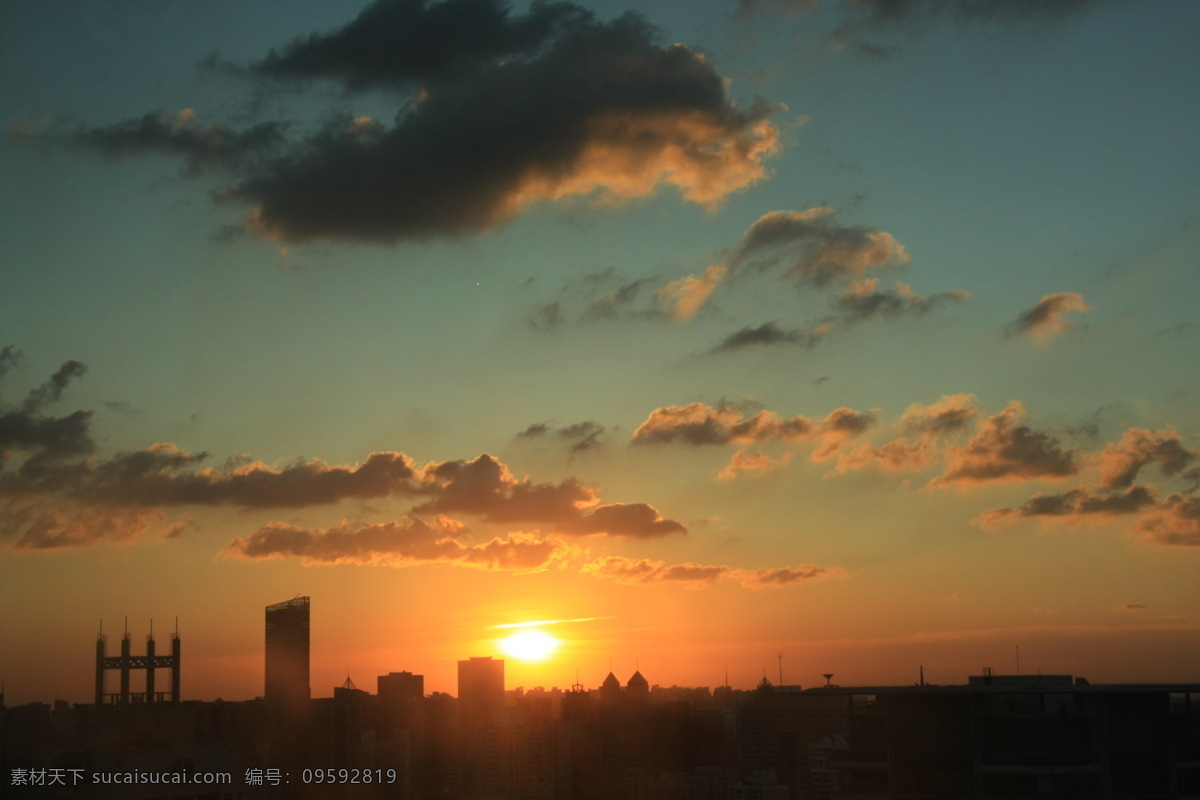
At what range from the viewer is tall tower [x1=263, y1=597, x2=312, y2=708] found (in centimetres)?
11319

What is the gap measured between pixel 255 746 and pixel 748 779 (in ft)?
109

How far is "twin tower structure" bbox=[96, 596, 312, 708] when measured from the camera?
96438 mm

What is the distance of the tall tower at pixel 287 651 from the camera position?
113m

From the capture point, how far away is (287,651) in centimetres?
12012

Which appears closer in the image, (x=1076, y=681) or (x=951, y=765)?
(x=951, y=765)

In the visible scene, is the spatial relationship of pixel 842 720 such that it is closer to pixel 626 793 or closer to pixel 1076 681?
pixel 626 793

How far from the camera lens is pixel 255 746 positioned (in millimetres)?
73312

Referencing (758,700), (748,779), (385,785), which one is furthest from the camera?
(758,700)

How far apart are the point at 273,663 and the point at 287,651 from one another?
247 cm

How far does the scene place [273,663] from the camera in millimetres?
117938

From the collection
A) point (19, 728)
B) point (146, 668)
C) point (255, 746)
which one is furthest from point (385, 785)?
point (146, 668)

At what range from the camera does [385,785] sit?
72.1 meters

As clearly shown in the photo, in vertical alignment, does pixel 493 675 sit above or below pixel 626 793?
above

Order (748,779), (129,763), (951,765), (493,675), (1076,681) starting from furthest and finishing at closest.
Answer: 1. (493,675)
2. (748,779)
3. (129,763)
4. (1076,681)
5. (951,765)
